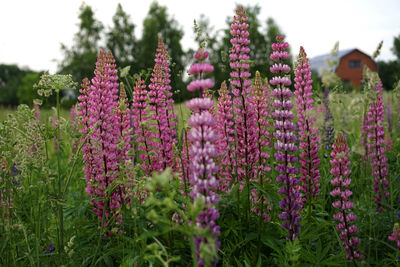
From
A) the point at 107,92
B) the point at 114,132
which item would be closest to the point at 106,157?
the point at 114,132

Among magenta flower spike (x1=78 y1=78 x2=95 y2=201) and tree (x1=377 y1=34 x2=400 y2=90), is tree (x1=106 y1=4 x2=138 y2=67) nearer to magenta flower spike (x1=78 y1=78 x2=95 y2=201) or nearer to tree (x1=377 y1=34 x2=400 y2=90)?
tree (x1=377 y1=34 x2=400 y2=90)

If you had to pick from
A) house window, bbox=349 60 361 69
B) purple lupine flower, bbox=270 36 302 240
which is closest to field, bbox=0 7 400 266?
purple lupine flower, bbox=270 36 302 240

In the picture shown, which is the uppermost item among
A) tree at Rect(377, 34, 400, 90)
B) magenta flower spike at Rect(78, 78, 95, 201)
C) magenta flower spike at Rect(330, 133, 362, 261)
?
tree at Rect(377, 34, 400, 90)

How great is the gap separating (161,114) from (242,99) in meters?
0.88

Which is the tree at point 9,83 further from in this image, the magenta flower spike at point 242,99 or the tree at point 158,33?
the magenta flower spike at point 242,99

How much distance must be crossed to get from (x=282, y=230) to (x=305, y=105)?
1161 mm

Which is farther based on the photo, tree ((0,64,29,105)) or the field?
tree ((0,64,29,105))

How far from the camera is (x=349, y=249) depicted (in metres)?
2.52

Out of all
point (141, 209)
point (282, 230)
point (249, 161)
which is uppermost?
point (249, 161)

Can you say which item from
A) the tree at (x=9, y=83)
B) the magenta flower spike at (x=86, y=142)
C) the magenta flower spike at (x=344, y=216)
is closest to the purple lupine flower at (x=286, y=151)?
the magenta flower spike at (x=344, y=216)

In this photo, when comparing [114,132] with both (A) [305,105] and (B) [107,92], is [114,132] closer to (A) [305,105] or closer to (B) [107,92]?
(B) [107,92]

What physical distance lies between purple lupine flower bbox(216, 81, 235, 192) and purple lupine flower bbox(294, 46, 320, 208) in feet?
2.23

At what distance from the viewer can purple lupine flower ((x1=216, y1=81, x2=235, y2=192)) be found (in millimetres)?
3348

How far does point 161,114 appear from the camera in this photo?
351cm
